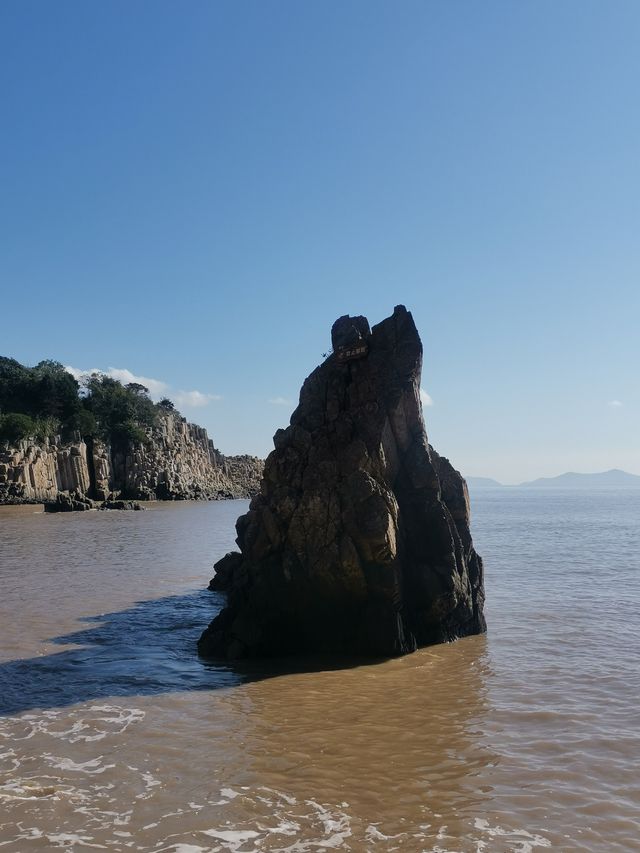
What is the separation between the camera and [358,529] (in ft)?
46.9

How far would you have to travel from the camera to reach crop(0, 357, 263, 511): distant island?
77562 millimetres

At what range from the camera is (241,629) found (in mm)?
14578

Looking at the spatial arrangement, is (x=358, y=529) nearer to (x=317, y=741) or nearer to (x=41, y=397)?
(x=317, y=741)

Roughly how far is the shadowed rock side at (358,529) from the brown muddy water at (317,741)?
1.00m

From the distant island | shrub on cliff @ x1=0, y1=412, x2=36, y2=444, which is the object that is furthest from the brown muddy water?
shrub on cliff @ x1=0, y1=412, x2=36, y2=444

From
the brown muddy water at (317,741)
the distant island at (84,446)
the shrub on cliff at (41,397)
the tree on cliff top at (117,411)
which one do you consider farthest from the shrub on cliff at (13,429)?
the brown muddy water at (317,741)

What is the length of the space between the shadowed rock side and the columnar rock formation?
66.5 metres

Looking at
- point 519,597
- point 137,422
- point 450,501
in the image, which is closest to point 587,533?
point 519,597

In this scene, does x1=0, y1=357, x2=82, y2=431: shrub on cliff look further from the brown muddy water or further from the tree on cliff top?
the brown muddy water

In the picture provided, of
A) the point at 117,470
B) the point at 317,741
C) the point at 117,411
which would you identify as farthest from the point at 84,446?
the point at 317,741

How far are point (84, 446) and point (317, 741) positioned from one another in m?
84.9

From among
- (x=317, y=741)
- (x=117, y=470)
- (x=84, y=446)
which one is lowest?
(x=317, y=741)

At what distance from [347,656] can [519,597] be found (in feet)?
31.4

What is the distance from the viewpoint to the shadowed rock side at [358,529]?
1432cm
